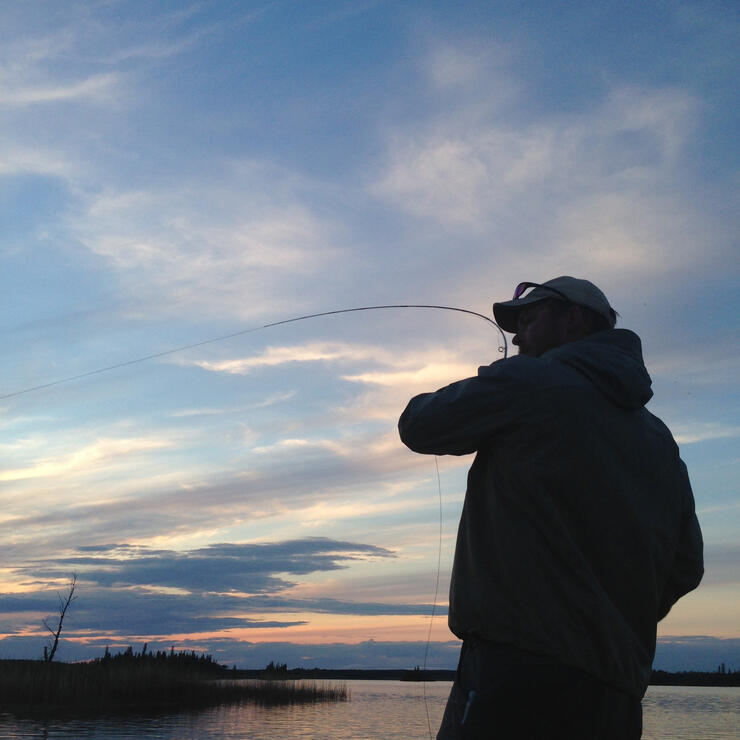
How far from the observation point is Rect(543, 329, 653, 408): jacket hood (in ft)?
7.71

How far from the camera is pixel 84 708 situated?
29.3 m

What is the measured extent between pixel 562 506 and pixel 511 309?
0.93 meters

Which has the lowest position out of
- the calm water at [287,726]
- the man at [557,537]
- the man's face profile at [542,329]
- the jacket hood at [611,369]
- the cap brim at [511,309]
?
the calm water at [287,726]

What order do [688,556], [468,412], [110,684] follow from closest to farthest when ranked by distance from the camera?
[468,412] < [688,556] < [110,684]

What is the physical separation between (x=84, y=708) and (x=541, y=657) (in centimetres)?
3186

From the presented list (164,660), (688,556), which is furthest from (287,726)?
(688,556)

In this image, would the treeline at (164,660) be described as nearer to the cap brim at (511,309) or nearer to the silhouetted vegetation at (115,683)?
the silhouetted vegetation at (115,683)

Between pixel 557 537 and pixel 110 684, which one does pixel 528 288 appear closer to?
pixel 557 537

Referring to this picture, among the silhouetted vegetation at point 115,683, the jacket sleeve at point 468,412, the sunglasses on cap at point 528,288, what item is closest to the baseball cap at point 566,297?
the sunglasses on cap at point 528,288

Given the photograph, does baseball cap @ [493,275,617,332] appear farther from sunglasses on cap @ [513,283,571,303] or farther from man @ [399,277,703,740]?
man @ [399,277,703,740]

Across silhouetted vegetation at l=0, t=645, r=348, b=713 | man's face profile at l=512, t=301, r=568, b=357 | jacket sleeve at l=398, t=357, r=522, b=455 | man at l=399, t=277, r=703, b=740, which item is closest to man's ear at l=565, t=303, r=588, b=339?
man's face profile at l=512, t=301, r=568, b=357

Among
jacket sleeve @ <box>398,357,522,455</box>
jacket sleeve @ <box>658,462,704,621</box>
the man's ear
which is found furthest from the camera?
the man's ear

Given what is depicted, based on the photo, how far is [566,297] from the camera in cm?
278

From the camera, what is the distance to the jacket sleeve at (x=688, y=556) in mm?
2617
